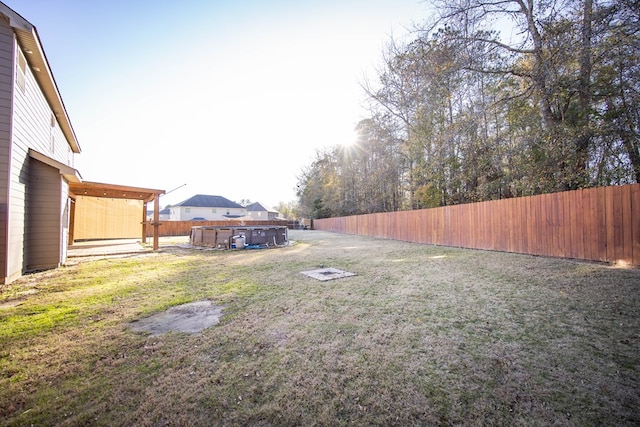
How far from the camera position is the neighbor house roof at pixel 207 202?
39.3 m

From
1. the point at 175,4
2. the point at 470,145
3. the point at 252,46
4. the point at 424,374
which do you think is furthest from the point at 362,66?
the point at 424,374

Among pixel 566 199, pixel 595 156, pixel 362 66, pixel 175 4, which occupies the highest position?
pixel 362 66

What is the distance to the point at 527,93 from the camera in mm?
6672

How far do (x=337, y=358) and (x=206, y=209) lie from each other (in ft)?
139

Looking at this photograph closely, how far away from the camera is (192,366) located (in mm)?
1905

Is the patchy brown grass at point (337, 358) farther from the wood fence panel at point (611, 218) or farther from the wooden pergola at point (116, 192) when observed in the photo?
the wooden pergola at point (116, 192)

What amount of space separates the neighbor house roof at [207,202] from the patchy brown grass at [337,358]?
3864 cm

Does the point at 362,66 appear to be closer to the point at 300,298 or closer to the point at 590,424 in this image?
the point at 300,298

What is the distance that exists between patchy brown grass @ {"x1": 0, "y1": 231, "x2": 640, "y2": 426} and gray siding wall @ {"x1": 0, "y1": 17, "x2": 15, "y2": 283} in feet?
3.69

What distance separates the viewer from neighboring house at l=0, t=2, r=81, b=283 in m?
4.40

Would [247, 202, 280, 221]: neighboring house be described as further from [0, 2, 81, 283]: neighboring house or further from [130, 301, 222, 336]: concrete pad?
[130, 301, 222, 336]: concrete pad

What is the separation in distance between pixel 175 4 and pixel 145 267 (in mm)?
7462

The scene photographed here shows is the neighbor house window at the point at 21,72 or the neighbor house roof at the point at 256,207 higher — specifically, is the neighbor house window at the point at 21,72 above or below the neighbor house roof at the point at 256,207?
above

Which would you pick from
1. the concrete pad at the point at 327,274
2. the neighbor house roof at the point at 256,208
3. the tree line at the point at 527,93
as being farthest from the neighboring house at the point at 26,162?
the neighbor house roof at the point at 256,208
